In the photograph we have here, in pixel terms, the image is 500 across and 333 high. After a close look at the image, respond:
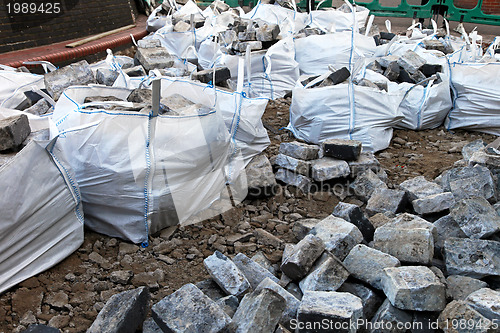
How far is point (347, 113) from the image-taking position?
367 centimetres

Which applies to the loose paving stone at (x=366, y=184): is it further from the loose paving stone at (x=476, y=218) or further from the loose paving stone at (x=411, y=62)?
the loose paving stone at (x=411, y=62)

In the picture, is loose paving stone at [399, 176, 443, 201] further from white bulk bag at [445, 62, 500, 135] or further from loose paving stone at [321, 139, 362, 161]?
white bulk bag at [445, 62, 500, 135]

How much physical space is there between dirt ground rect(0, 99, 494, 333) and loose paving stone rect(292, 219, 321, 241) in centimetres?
7

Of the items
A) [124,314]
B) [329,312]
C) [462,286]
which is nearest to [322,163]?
[462,286]

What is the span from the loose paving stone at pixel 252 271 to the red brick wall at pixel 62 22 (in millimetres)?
5081

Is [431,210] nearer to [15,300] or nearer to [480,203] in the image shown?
[480,203]

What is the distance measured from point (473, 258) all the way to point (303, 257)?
33.0 inches

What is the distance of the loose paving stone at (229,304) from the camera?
193 cm

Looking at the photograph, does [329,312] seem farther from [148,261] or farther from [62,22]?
[62,22]

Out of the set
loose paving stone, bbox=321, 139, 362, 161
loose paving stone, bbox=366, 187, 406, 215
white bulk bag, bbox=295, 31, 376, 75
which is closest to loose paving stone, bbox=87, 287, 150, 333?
loose paving stone, bbox=366, 187, 406, 215

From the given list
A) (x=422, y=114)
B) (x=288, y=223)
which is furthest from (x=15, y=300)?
(x=422, y=114)

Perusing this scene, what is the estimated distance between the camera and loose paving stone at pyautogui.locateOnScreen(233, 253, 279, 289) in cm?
218

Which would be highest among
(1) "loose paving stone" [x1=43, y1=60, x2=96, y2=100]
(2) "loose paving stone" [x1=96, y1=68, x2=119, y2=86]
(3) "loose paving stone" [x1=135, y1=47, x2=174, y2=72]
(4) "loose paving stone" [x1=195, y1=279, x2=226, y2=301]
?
(1) "loose paving stone" [x1=43, y1=60, x2=96, y2=100]

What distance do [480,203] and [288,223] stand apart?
1119mm
